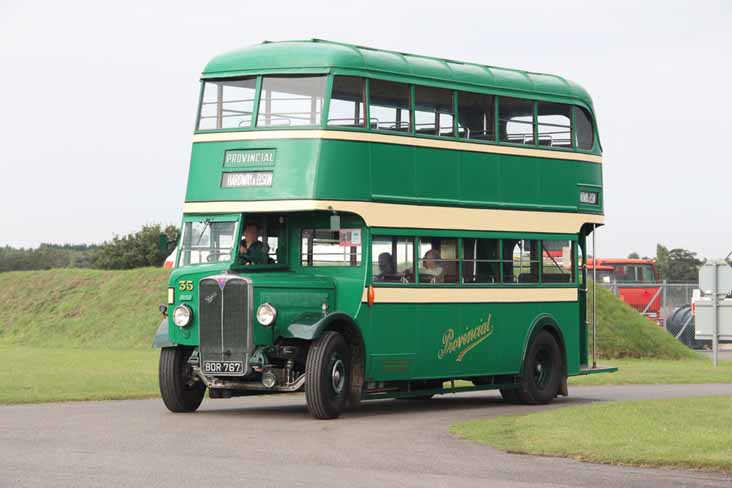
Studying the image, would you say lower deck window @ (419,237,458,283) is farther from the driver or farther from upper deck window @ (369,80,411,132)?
the driver

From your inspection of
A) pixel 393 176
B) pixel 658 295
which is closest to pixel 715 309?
pixel 393 176

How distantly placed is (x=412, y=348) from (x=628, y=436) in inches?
211

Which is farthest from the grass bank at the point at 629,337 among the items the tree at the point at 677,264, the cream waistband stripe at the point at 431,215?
the tree at the point at 677,264

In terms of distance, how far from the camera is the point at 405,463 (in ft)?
45.8

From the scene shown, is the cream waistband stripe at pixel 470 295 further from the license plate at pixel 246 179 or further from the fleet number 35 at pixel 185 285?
the fleet number 35 at pixel 185 285

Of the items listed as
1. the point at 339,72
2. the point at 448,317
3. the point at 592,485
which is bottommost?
the point at 592,485

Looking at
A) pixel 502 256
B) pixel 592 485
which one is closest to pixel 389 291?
pixel 502 256

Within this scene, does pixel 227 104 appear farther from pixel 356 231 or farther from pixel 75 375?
pixel 75 375

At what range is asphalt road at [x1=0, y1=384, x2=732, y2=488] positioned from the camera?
12.5 meters

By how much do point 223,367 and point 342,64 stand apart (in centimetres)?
443

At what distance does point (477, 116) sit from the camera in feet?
72.7

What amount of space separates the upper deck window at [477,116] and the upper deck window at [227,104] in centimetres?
352

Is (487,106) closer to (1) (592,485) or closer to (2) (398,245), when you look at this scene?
(2) (398,245)

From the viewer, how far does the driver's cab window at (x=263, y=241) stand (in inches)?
779
